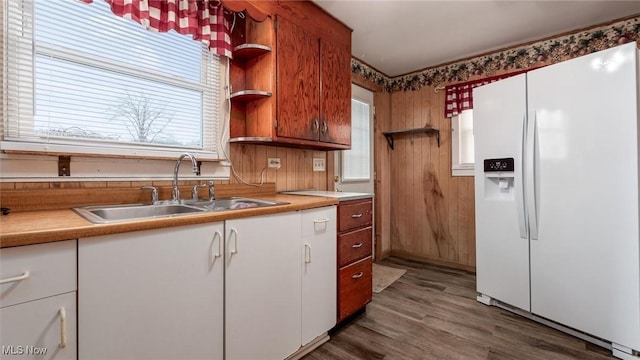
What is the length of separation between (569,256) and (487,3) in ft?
6.28

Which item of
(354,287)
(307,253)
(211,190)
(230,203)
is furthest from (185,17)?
(354,287)

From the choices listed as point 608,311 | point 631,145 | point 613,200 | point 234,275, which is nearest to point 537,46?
point 631,145

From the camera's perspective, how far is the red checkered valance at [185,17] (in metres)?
1.44

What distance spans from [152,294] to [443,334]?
180 centimetres

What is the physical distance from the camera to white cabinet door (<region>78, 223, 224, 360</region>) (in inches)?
36.5

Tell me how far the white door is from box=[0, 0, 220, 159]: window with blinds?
4.95ft

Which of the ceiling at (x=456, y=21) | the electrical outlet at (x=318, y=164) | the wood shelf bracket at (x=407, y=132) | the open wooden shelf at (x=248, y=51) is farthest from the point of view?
the wood shelf bracket at (x=407, y=132)

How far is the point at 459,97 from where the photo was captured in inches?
124

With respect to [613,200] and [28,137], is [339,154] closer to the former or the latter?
[613,200]

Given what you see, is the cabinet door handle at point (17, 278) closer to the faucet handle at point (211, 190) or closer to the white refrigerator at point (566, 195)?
the faucet handle at point (211, 190)

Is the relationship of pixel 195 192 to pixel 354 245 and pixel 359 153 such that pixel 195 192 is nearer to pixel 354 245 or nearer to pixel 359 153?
pixel 354 245

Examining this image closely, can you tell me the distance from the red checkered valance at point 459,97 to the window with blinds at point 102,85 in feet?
8.29

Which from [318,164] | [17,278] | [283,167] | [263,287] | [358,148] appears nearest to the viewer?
[17,278]

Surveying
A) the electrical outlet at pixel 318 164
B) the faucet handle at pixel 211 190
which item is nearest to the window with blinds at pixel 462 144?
the electrical outlet at pixel 318 164
